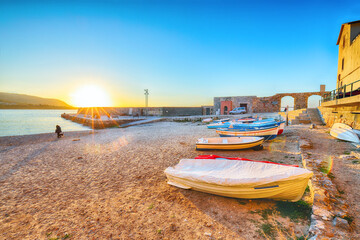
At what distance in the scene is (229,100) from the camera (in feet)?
110

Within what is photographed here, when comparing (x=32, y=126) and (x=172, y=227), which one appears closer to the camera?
(x=172, y=227)

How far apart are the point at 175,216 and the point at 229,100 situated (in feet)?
105

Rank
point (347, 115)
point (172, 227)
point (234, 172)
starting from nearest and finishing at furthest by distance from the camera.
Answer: point (172, 227)
point (234, 172)
point (347, 115)

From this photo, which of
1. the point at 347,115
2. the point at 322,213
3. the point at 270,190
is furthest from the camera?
the point at 347,115

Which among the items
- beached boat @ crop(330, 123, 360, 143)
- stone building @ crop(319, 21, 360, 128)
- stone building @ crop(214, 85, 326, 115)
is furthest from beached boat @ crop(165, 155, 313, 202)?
stone building @ crop(214, 85, 326, 115)

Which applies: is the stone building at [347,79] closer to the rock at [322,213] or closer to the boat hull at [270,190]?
the boat hull at [270,190]

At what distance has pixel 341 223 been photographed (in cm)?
290

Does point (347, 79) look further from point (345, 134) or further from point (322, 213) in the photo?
point (322, 213)

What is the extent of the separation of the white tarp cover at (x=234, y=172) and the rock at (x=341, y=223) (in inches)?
32.7

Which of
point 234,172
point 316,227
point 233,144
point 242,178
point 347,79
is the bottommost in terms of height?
point 316,227

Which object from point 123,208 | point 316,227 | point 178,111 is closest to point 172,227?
Result: point 123,208

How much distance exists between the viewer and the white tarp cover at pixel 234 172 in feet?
11.8

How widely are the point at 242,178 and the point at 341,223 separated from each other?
69.9 inches

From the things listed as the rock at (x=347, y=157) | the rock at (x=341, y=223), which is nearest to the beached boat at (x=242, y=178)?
the rock at (x=341, y=223)
